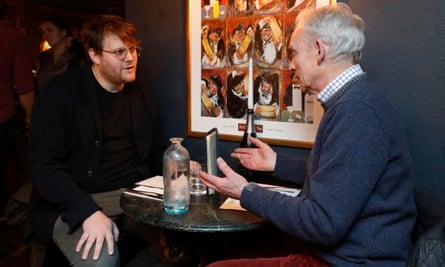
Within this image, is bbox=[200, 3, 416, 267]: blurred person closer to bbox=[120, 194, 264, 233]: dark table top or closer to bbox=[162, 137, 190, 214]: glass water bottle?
bbox=[120, 194, 264, 233]: dark table top

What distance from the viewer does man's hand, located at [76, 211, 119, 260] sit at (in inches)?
55.1

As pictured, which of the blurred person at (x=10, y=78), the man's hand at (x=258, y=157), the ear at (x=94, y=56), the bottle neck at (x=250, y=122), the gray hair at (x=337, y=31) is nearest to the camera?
the gray hair at (x=337, y=31)

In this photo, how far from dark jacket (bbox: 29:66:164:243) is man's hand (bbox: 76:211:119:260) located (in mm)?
36

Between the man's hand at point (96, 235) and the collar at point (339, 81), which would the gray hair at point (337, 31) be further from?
the man's hand at point (96, 235)

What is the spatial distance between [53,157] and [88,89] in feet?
1.08

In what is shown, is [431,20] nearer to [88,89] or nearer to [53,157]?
[88,89]

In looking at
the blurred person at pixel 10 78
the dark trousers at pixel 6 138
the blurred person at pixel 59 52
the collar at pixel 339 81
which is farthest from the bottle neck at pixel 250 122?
the dark trousers at pixel 6 138

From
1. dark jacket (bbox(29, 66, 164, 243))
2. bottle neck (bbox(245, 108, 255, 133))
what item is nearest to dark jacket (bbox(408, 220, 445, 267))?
bottle neck (bbox(245, 108, 255, 133))

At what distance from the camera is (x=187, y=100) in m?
2.09

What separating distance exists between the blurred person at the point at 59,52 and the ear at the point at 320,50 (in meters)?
1.99

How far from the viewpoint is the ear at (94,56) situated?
1720mm

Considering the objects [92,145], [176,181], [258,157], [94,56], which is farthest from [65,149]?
[258,157]

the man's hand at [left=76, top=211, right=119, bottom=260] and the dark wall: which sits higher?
the dark wall

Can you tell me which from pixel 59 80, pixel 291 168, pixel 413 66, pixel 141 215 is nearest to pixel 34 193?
pixel 59 80
